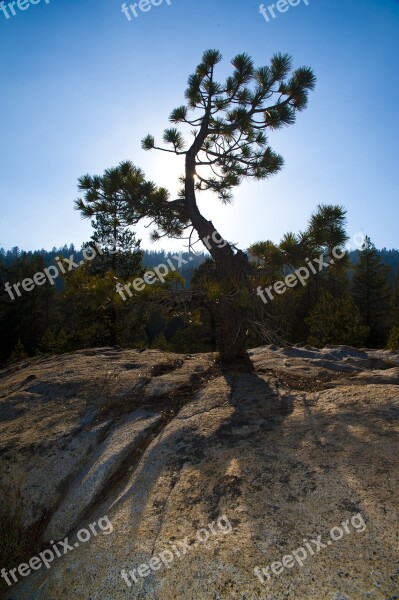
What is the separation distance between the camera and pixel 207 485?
3.26 m

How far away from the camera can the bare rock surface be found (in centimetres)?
241

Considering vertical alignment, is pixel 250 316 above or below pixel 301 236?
below

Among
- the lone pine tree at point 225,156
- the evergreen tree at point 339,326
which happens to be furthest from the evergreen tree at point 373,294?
the lone pine tree at point 225,156

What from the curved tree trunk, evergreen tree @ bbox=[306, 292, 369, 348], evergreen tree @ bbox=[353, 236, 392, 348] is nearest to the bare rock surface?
the curved tree trunk

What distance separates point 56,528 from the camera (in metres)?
3.41

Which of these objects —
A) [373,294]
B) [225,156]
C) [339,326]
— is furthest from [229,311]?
[373,294]

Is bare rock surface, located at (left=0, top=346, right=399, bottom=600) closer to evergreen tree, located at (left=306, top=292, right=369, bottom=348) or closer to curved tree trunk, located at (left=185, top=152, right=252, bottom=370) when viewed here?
curved tree trunk, located at (left=185, top=152, right=252, bottom=370)

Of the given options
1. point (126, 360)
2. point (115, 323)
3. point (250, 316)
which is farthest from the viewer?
point (115, 323)

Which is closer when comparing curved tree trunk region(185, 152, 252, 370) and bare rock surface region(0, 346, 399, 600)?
bare rock surface region(0, 346, 399, 600)

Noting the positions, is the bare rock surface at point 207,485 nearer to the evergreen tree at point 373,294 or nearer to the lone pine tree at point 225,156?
the lone pine tree at point 225,156

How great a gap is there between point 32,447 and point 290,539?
11.0 feet

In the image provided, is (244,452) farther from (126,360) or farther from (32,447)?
(126,360)

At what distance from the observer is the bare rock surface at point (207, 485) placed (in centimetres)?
241

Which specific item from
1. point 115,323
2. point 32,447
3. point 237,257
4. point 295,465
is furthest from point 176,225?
point 115,323
